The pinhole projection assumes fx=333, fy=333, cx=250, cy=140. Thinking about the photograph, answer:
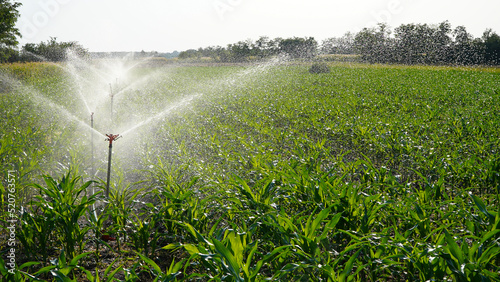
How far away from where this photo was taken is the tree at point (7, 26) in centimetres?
2636

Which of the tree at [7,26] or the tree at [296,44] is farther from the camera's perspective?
the tree at [296,44]

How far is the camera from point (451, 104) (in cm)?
1185

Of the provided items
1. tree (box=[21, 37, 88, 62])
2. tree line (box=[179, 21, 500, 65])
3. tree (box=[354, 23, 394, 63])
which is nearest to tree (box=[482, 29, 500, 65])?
tree line (box=[179, 21, 500, 65])

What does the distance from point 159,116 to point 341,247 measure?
8.42 metres

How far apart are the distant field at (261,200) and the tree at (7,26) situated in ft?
69.5

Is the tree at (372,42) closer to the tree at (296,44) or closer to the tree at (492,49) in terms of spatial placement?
the tree at (492,49)

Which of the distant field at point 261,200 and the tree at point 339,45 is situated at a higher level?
the tree at point 339,45

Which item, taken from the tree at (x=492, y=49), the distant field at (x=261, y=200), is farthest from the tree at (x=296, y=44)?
the distant field at (x=261, y=200)

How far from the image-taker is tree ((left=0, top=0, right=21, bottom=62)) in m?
26.4

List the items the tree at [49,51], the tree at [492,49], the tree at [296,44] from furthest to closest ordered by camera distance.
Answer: the tree at [296,44] → the tree at [492,49] → the tree at [49,51]

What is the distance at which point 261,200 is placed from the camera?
10.6 feet

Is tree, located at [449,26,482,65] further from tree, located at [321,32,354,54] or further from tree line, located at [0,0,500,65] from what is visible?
tree, located at [321,32,354,54]

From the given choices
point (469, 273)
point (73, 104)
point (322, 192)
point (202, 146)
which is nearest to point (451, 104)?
point (202, 146)

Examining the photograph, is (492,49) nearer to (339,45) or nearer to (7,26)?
(339,45)
